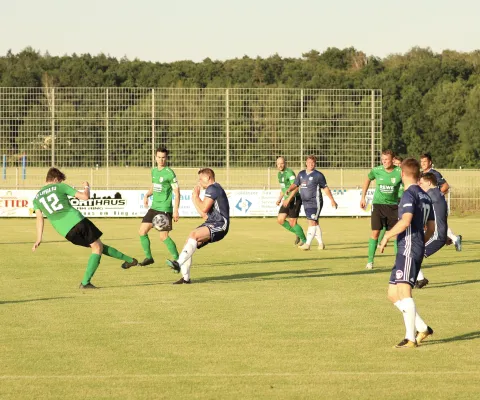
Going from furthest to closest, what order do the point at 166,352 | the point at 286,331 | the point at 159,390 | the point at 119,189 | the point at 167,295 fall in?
1. the point at 119,189
2. the point at 167,295
3. the point at 286,331
4. the point at 166,352
5. the point at 159,390

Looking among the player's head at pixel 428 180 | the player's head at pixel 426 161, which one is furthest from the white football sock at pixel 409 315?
the player's head at pixel 426 161

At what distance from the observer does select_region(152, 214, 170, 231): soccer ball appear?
17906mm

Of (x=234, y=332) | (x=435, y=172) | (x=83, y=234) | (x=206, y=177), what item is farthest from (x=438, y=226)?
(x=234, y=332)

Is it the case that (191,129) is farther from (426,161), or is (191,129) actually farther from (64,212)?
(64,212)

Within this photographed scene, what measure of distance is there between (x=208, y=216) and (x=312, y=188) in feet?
26.2

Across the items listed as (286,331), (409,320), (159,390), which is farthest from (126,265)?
(159,390)

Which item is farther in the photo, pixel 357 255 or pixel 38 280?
pixel 357 255

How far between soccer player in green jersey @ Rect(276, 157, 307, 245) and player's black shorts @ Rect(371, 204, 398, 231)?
190 inches

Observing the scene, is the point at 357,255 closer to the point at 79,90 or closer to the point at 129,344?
the point at 129,344

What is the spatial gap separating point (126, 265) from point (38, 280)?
1.39 metres

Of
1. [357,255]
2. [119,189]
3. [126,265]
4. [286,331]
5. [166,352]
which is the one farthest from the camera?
[119,189]

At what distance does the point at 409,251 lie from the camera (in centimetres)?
1030

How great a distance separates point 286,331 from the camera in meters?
11.3

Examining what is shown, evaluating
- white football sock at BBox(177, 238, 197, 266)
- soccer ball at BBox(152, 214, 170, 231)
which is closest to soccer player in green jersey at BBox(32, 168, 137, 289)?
white football sock at BBox(177, 238, 197, 266)
